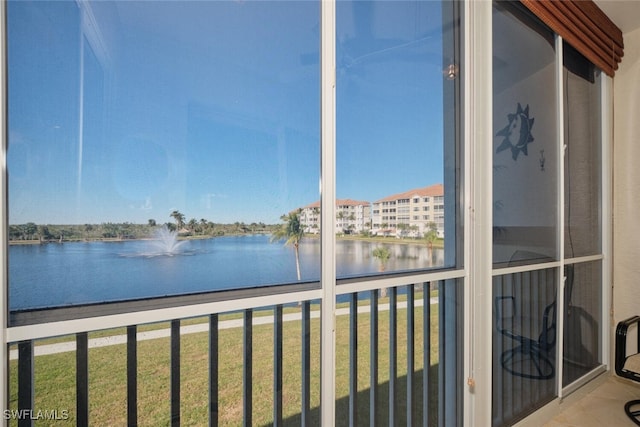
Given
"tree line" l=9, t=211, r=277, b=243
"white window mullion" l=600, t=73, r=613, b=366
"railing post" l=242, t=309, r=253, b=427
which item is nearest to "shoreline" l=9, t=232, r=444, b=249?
"tree line" l=9, t=211, r=277, b=243

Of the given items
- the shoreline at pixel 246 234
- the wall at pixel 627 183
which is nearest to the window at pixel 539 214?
the wall at pixel 627 183

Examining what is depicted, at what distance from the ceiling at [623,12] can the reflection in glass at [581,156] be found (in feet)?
1.15

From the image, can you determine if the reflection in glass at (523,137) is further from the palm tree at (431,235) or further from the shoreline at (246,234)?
the shoreline at (246,234)

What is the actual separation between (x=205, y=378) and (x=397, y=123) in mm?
1323

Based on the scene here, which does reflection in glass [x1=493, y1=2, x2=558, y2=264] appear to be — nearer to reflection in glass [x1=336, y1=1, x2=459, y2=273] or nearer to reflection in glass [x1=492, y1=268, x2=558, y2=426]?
reflection in glass [x1=492, y1=268, x2=558, y2=426]

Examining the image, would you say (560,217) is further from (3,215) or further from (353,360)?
(3,215)

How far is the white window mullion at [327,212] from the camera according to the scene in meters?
1.44

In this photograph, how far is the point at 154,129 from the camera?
43.7 inches

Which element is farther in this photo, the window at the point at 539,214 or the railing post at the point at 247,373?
the window at the point at 539,214

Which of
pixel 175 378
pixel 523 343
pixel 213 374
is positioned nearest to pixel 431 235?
pixel 523 343

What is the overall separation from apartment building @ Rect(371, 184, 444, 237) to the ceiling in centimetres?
A: 202

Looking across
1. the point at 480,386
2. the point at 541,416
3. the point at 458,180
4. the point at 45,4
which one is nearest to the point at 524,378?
the point at 541,416

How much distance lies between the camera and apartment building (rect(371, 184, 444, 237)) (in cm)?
163

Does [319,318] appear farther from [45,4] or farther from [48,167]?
[45,4]
